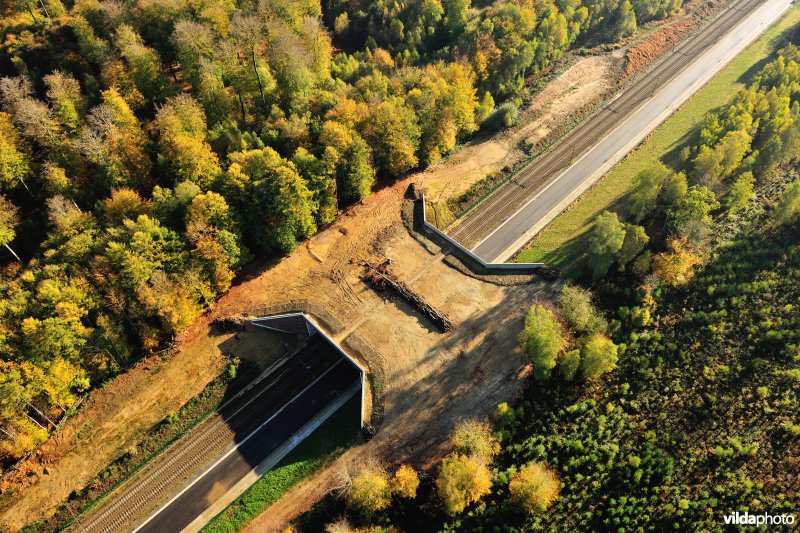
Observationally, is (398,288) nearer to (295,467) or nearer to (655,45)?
(295,467)

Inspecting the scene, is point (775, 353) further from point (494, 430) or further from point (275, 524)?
point (275, 524)

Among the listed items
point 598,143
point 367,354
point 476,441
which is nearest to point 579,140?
point 598,143

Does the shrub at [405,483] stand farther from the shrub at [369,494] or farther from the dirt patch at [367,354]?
the dirt patch at [367,354]

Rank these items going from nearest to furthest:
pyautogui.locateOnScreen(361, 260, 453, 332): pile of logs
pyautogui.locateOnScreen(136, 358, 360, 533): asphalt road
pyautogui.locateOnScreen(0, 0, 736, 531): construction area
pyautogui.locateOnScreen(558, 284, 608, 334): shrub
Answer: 1. pyautogui.locateOnScreen(136, 358, 360, 533): asphalt road
2. pyautogui.locateOnScreen(0, 0, 736, 531): construction area
3. pyautogui.locateOnScreen(558, 284, 608, 334): shrub
4. pyautogui.locateOnScreen(361, 260, 453, 332): pile of logs

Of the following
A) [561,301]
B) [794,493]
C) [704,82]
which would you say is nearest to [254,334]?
[561,301]

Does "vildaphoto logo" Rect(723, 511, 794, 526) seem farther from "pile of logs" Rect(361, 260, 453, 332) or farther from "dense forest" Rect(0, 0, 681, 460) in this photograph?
"dense forest" Rect(0, 0, 681, 460)

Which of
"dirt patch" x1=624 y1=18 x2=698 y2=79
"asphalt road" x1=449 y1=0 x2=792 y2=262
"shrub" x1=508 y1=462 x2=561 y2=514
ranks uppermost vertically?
"dirt patch" x1=624 y1=18 x2=698 y2=79

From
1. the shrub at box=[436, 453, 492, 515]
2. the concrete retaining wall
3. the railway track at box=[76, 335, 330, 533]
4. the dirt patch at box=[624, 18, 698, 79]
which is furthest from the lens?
the dirt patch at box=[624, 18, 698, 79]

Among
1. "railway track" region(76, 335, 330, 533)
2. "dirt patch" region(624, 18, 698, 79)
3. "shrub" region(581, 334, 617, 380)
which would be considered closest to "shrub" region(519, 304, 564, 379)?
"shrub" region(581, 334, 617, 380)
